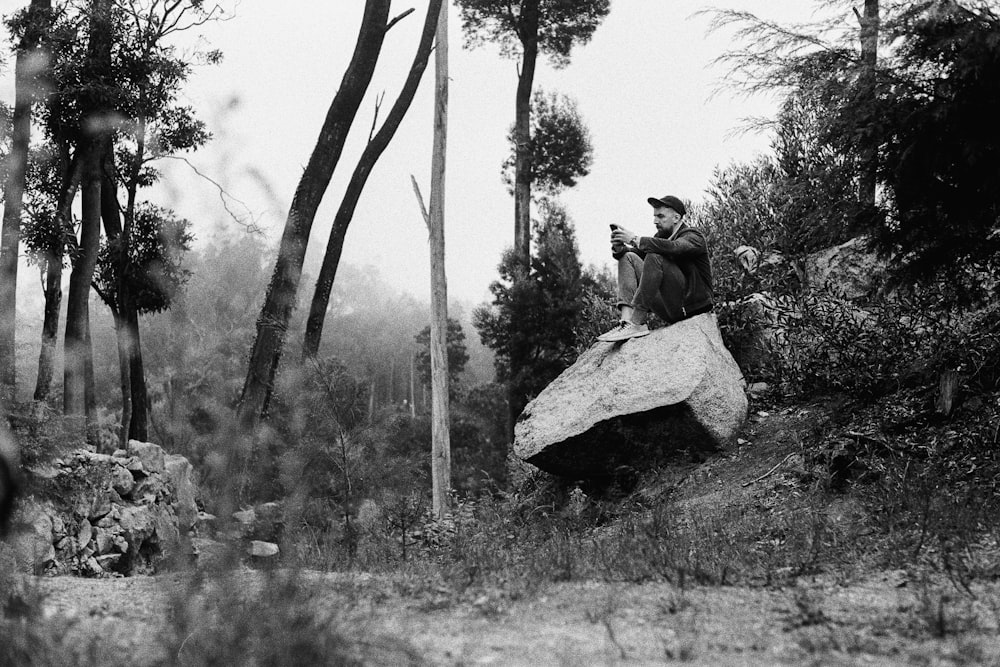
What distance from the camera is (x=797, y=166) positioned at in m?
14.1

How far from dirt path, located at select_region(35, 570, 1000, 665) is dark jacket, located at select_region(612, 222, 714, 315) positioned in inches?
205

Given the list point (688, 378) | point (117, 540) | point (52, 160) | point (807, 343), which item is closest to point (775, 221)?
point (807, 343)

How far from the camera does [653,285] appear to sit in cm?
970

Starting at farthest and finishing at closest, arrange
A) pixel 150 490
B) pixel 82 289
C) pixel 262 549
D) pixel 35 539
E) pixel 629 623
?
1. pixel 82 289
2. pixel 150 490
3. pixel 35 539
4. pixel 262 549
5. pixel 629 623

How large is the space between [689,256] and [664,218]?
0.52m

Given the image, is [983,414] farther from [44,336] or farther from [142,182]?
[142,182]

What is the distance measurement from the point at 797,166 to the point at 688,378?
6.58 m

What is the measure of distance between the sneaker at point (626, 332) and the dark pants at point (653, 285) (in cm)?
22

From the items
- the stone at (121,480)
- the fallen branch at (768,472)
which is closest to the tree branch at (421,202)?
the stone at (121,480)

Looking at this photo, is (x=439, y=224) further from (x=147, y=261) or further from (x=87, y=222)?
(x=147, y=261)

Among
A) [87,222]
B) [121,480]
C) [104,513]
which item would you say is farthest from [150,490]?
[87,222]

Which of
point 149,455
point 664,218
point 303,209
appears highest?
point 303,209

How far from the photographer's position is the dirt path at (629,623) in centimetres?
337

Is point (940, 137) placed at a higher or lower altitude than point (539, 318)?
lower
